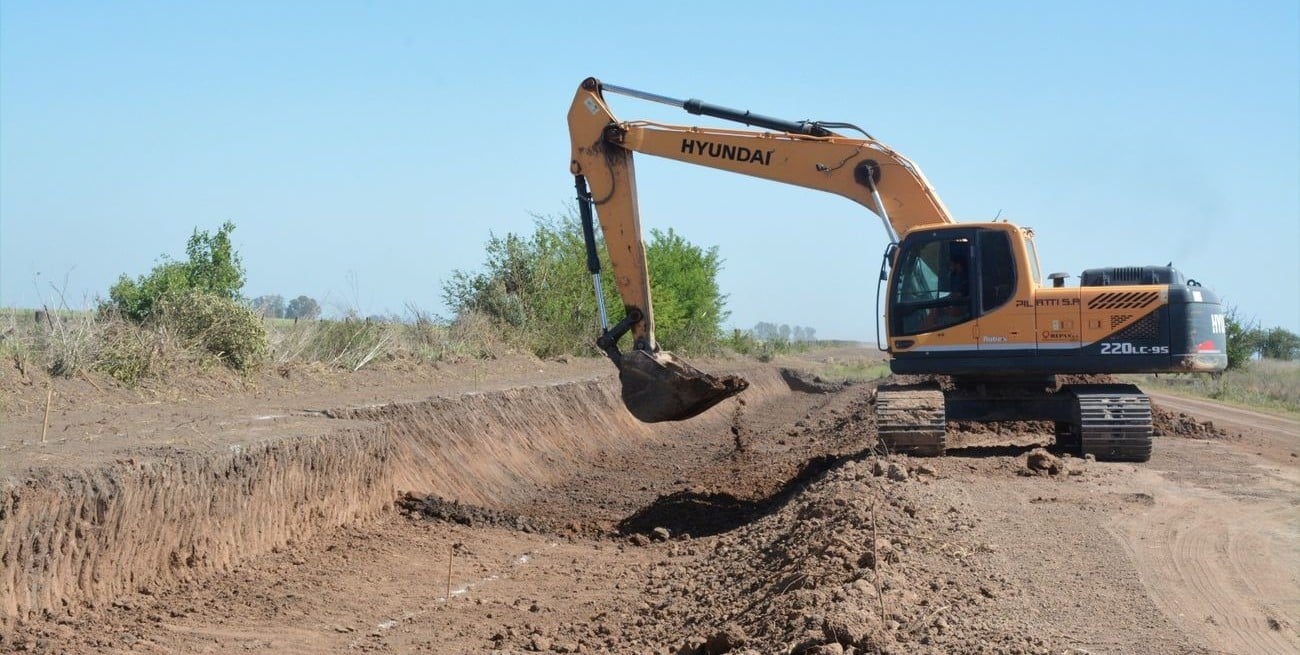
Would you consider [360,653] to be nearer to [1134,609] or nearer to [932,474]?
[1134,609]

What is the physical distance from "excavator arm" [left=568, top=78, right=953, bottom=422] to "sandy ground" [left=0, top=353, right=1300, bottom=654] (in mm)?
2820

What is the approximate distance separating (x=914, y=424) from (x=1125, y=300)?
2.74 meters

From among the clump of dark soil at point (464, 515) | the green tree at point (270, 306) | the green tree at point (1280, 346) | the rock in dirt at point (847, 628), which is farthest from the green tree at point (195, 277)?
the green tree at point (1280, 346)

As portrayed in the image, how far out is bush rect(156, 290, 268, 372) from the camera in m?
17.2

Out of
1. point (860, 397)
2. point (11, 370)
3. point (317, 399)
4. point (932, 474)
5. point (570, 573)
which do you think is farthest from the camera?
point (860, 397)

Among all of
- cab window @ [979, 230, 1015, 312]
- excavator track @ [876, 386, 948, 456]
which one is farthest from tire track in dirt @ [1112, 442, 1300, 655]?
cab window @ [979, 230, 1015, 312]

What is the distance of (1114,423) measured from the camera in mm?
14289

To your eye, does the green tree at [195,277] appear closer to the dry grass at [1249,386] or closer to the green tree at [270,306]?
the green tree at [270,306]

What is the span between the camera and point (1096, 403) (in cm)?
1432

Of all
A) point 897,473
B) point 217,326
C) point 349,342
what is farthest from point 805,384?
point 897,473

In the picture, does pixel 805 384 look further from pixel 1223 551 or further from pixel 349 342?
pixel 1223 551

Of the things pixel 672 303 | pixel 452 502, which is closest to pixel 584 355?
pixel 672 303

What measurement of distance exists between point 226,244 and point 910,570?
59.7 feet

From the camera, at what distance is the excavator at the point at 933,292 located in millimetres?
13867
